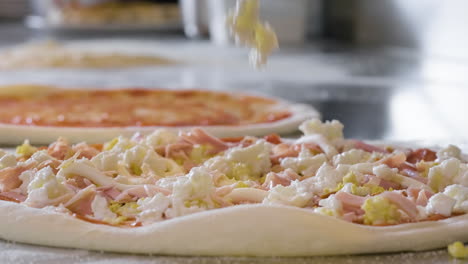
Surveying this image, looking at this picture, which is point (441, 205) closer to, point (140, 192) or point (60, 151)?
point (140, 192)

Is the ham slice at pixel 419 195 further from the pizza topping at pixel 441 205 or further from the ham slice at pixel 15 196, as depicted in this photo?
the ham slice at pixel 15 196

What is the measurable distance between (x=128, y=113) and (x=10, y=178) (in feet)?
4.37

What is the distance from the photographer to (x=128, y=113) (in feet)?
9.57

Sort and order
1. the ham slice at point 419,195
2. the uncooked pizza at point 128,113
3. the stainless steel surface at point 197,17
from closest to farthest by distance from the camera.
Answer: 1. the ham slice at point 419,195
2. the uncooked pizza at point 128,113
3. the stainless steel surface at point 197,17

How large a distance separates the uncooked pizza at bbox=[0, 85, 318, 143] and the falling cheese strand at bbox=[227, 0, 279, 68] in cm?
73

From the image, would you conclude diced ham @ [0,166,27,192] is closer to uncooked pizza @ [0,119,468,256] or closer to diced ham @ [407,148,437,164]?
uncooked pizza @ [0,119,468,256]

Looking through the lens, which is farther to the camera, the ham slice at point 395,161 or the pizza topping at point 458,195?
the ham slice at point 395,161

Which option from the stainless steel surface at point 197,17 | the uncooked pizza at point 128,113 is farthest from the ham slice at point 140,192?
the stainless steel surface at point 197,17

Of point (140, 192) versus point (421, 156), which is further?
point (421, 156)

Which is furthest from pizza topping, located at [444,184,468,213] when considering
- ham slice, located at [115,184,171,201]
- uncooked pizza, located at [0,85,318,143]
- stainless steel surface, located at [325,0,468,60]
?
stainless steel surface, located at [325,0,468,60]

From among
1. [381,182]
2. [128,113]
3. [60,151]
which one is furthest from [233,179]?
[128,113]

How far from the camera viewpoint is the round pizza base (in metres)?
1.36

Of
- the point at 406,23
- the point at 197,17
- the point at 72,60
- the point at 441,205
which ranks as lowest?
the point at 197,17

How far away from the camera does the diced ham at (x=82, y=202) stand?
1.49m
